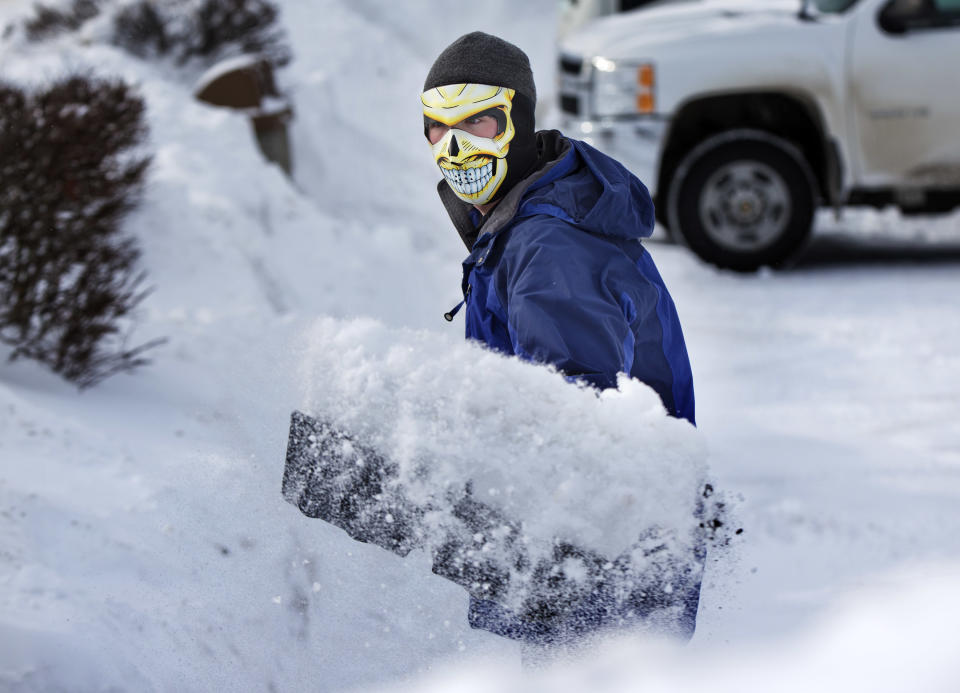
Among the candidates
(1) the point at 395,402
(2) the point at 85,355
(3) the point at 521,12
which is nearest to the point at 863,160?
(2) the point at 85,355

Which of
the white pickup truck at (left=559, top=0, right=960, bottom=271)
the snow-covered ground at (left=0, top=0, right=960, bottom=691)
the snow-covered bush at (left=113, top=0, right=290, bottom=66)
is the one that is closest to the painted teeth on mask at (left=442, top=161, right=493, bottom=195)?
the snow-covered ground at (left=0, top=0, right=960, bottom=691)

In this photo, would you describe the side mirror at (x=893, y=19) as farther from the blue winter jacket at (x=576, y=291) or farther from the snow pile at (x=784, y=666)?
the blue winter jacket at (x=576, y=291)

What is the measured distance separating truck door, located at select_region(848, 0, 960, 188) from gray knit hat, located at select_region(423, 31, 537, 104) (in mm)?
5346

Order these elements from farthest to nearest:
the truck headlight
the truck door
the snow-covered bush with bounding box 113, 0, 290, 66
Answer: the snow-covered bush with bounding box 113, 0, 290, 66 < the truck headlight < the truck door

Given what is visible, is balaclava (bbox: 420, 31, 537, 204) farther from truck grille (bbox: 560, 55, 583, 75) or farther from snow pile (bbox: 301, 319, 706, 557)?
truck grille (bbox: 560, 55, 583, 75)

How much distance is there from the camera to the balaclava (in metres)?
2.17

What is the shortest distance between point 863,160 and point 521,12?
1391 centimetres

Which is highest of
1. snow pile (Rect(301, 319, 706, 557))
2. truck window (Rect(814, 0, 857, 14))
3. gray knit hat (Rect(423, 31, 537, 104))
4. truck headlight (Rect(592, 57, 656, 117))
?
gray knit hat (Rect(423, 31, 537, 104))

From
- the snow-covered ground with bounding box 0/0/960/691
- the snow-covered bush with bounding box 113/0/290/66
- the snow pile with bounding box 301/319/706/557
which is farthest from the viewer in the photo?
the snow-covered bush with bounding box 113/0/290/66

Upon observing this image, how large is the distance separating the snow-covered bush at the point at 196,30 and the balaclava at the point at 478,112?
10.0 meters

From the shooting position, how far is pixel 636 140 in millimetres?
7195

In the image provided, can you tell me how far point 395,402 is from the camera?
1.83m

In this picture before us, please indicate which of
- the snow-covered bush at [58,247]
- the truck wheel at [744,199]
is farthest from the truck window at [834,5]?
the snow-covered bush at [58,247]

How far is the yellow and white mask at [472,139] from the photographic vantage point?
2.17 metres
